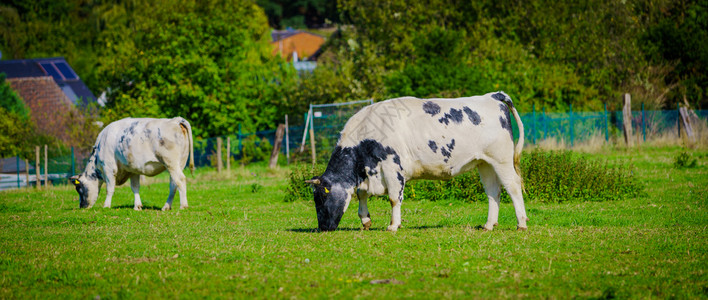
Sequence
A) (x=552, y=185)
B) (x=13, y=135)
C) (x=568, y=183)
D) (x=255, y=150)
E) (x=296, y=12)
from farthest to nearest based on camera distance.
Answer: (x=296, y=12) < (x=13, y=135) < (x=255, y=150) < (x=568, y=183) < (x=552, y=185)

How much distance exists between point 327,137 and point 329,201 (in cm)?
1822

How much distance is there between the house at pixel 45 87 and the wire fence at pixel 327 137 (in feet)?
30.3

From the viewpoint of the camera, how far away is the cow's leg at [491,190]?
11836 millimetres

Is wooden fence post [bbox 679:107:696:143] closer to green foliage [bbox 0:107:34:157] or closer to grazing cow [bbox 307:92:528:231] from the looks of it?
grazing cow [bbox 307:92:528:231]

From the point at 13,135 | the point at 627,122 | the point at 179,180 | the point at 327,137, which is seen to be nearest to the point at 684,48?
the point at 627,122

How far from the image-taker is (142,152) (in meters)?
17.1

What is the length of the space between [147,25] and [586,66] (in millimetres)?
28412

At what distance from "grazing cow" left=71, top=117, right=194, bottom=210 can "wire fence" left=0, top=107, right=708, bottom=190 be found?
37.2 ft

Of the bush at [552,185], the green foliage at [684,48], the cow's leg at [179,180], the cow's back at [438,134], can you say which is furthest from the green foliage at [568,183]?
the green foliage at [684,48]

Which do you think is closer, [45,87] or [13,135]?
[13,135]

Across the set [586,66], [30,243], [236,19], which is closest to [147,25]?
[236,19]

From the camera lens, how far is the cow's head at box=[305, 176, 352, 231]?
38.3 feet

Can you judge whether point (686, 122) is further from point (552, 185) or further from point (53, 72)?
point (53, 72)

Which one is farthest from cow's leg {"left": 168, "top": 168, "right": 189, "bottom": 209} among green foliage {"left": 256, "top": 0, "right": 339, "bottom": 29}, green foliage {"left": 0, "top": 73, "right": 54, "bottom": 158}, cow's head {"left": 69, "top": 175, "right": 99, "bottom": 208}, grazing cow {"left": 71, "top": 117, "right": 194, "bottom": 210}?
green foliage {"left": 256, "top": 0, "right": 339, "bottom": 29}
